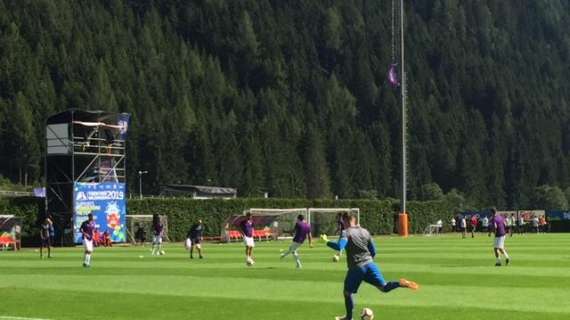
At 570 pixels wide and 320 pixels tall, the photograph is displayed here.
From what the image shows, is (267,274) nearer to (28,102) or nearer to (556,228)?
(556,228)

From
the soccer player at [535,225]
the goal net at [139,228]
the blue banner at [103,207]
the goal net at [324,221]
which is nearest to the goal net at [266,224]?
the goal net at [324,221]

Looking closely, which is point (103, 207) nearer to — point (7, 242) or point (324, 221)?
point (7, 242)

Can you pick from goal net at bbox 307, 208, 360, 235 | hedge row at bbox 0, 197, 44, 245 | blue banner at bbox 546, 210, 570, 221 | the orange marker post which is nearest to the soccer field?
hedge row at bbox 0, 197, 44, 245

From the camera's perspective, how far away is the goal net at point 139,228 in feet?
230

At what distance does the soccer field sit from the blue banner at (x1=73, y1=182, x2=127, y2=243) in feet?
86.5

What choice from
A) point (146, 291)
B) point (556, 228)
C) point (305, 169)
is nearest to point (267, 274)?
point (146, 291)

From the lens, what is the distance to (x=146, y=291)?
26234 mm

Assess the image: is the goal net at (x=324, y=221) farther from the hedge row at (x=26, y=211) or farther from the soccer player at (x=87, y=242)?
the soccer player at (x=87, y=242)

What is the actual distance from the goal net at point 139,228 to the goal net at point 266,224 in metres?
5.01

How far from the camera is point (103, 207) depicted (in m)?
67.4

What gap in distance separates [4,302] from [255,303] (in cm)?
596

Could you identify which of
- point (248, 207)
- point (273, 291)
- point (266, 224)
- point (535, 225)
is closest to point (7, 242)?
point (266, 224)

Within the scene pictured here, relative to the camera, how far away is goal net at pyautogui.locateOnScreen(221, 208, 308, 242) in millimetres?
76062

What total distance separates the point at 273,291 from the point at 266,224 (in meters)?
53.4
